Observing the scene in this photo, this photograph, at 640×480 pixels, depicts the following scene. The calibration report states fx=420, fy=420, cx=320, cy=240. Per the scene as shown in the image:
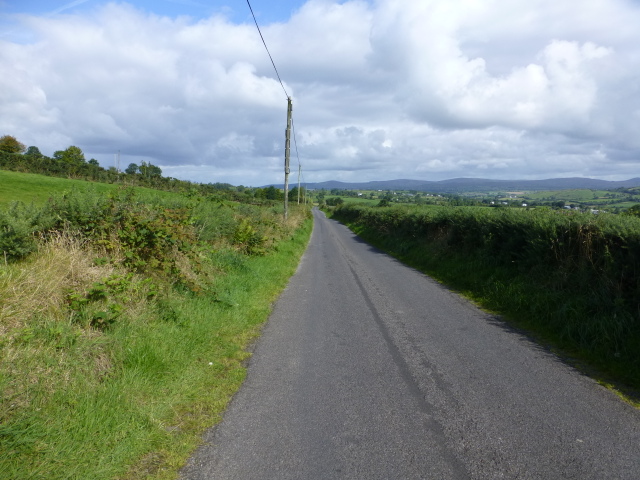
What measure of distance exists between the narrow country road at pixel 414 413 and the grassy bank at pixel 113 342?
44cm

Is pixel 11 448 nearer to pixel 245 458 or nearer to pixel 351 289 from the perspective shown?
pixel 245 458

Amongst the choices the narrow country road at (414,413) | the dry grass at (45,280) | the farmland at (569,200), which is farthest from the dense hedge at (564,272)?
the dry grass at (45,280)

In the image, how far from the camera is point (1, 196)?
70.8ft

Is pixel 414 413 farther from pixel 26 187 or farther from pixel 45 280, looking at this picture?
pixel 26 187

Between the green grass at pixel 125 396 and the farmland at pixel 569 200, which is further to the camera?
the farmland at pixel 569 200

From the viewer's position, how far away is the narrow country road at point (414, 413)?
10.9ft

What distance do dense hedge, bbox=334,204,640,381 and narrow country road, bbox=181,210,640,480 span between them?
98cm

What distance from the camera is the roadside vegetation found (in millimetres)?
6094

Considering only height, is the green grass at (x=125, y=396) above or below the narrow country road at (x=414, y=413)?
above

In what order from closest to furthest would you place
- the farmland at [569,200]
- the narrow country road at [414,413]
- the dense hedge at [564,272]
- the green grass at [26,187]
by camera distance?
the narrow country road at [414,413] < the dense hedge at [564,272] < the farmland at [569,200] < the green grass at [26,187]

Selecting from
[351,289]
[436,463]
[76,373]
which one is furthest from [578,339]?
[76,373]

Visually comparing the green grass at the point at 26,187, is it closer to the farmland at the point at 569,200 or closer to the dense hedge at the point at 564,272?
the dense hedge at the point at 564,272

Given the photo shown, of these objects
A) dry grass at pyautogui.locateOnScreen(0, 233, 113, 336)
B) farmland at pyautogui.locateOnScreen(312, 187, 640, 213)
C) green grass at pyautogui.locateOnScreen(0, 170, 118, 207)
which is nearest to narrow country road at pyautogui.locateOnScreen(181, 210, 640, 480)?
dry grass at pyautogui.locateOnScreen(0, 233, 113, 336)

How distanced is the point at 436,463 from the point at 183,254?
19.8 ft
